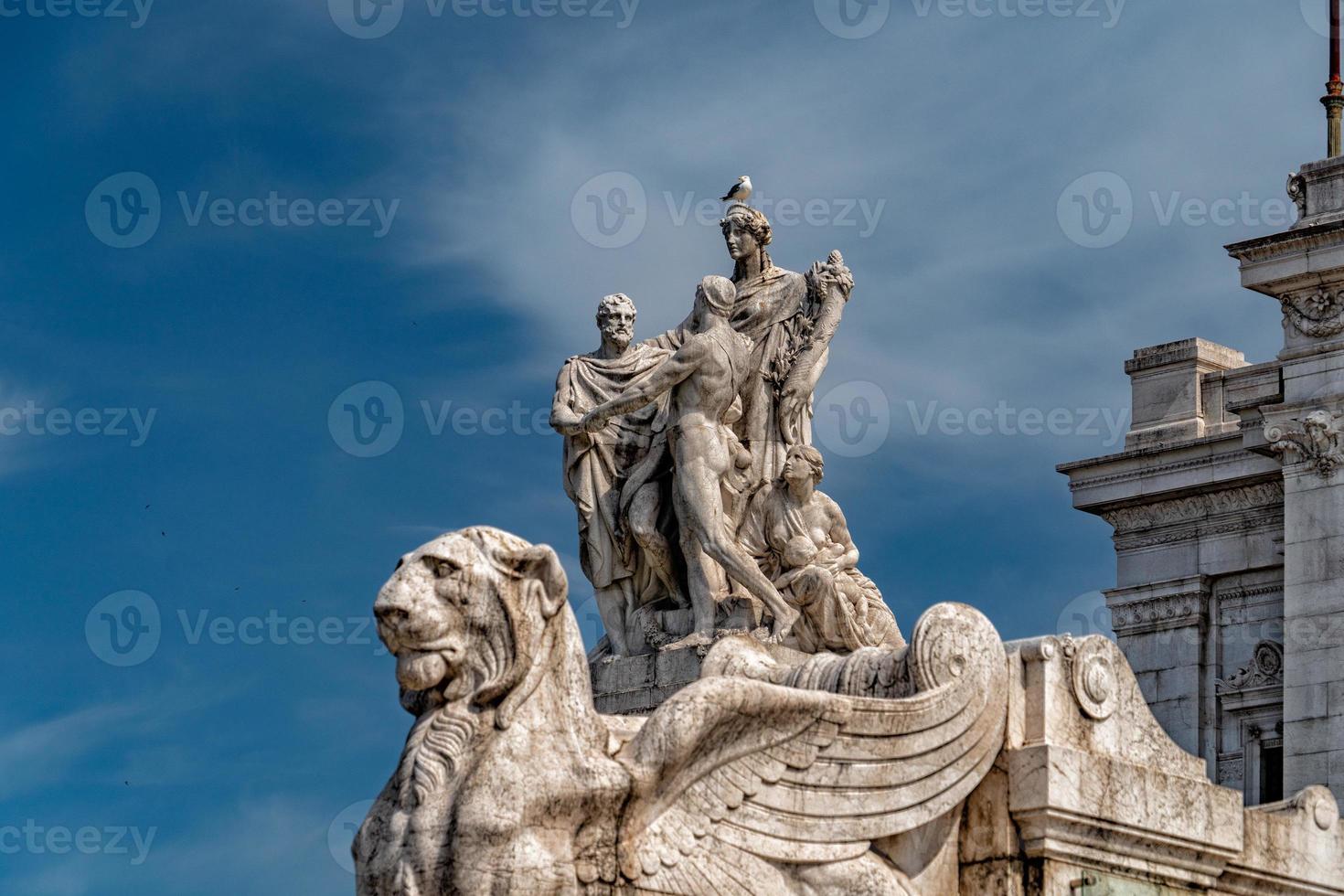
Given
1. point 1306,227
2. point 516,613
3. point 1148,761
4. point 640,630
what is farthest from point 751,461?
point 1306,227

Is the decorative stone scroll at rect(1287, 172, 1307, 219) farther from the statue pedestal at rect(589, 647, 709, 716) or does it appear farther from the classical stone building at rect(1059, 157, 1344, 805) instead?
the statue pedestal at rect(589, 647, 709, 716)

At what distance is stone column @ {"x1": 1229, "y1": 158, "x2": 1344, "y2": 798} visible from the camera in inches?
983

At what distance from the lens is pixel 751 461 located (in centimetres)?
1750

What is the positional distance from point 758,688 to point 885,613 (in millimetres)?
7058

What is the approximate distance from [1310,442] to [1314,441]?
4 centimetres

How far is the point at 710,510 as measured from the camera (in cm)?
1697

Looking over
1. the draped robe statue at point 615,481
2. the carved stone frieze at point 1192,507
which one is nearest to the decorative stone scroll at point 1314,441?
the carved stone frieze at point 1192,507

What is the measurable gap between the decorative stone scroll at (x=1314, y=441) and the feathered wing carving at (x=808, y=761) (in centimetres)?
1554

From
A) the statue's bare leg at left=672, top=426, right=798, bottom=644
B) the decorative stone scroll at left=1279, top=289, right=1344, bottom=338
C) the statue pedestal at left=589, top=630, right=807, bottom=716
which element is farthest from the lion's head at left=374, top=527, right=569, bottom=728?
the decorative stone scroll at left=1279, top=289, right=1344, bottom=338

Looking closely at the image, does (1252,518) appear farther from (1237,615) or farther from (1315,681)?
(1315,681)

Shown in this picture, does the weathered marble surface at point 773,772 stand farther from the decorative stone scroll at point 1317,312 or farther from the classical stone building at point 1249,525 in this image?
the decorative stone scroll at point 1317,312

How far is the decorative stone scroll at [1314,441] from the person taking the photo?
83.0 ft

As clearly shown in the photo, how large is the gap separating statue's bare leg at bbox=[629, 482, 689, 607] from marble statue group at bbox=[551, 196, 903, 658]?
12 mm

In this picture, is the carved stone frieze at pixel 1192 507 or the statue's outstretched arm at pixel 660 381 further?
the carved stone frieze at pixel 1192 507
